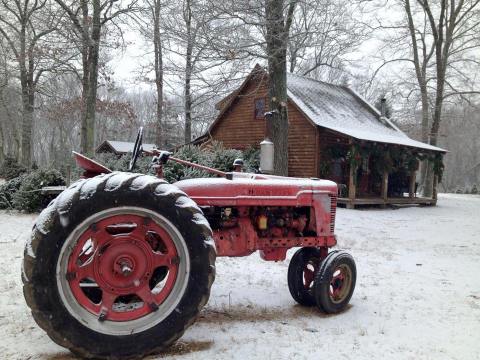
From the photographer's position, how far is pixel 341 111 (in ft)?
68.1

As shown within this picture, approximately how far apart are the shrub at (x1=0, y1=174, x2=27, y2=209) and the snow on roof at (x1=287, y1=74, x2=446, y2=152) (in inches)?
422

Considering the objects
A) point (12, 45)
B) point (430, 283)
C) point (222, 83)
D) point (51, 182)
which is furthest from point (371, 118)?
point (12, 45)

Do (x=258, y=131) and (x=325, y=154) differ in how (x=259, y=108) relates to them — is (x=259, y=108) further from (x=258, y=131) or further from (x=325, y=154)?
(x=325, y=154)

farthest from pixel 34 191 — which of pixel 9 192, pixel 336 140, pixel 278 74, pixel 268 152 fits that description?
pixel 336 140

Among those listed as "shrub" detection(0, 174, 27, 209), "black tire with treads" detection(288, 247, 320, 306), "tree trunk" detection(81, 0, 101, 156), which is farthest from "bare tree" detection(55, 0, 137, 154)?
"black tire with treads" detection(288, 247, 320, 306)

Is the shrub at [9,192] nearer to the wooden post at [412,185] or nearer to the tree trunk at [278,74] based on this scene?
the tree trunk at [278,74]

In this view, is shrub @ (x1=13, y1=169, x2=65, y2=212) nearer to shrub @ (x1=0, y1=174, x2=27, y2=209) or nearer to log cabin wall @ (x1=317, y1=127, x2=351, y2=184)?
shrub @ (x1=0, y1=174, x2=27, y2=209)

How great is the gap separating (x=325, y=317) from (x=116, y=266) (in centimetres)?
199

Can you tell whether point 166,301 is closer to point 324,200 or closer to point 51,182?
point 324,200

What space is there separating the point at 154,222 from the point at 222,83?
9.34 metres

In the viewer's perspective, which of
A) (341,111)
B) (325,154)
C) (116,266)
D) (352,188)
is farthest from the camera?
(341,111)

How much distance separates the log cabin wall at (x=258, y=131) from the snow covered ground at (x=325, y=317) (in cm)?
1139

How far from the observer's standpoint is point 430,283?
5332 mm

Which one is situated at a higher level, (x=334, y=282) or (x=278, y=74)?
(x=278, y=74)
